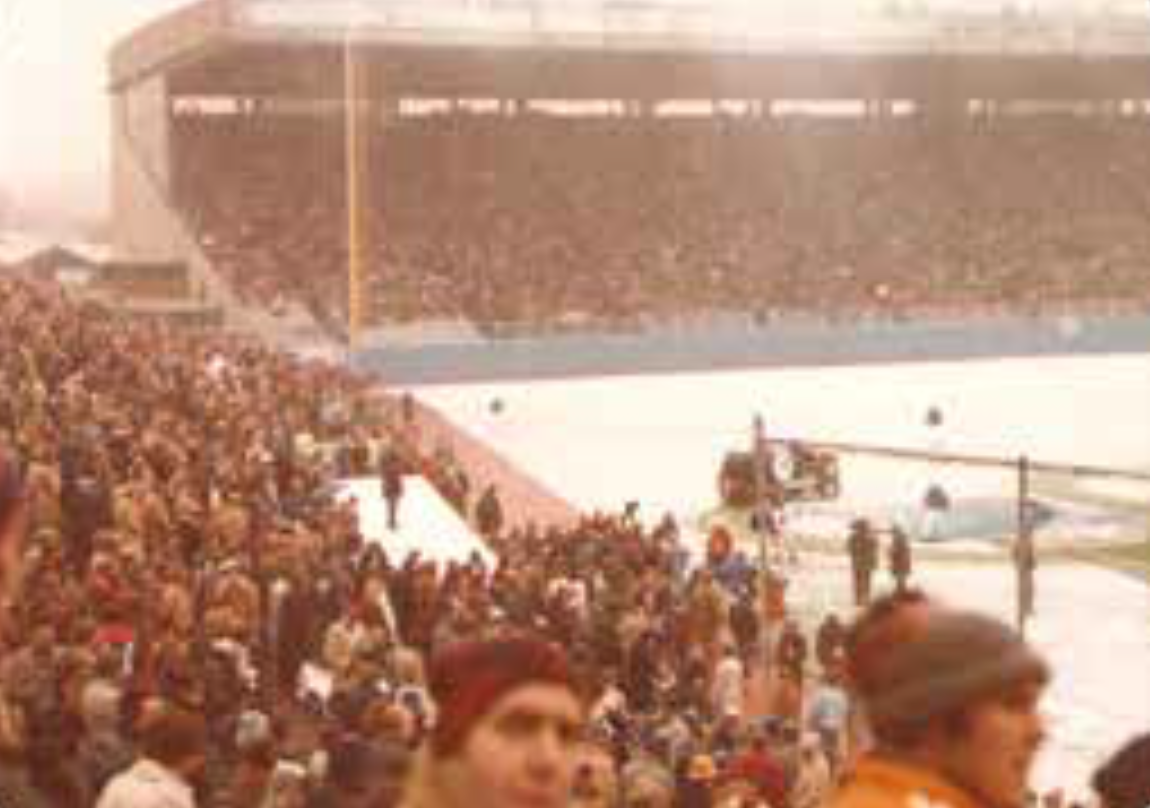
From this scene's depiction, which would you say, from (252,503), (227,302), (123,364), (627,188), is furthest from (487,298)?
(252,503)

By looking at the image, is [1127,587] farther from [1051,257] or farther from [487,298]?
[1051,257]

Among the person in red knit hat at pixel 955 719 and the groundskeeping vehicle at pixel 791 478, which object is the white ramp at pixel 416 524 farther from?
the person in red knit hat at pixel 955 719

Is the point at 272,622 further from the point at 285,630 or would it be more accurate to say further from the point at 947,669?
the point at 947,669

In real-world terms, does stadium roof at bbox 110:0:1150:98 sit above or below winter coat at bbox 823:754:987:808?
above

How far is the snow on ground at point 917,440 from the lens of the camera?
1752 centimetres

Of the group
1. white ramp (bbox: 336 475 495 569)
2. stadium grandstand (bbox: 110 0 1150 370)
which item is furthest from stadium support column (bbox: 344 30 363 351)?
white ramp (bbox: 336 475 495 569)

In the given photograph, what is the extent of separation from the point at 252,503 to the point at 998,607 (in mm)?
9088

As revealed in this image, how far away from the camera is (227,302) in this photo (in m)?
47.4

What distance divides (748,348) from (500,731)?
44894 millimetres

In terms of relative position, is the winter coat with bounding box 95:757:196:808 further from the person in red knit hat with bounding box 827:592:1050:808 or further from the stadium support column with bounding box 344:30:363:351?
the stadium support column with bounding box 344:30:363:351

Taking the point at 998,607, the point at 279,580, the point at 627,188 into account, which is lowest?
the point at 998,607

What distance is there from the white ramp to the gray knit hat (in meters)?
16.2

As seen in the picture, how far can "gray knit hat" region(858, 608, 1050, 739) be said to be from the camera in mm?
2584

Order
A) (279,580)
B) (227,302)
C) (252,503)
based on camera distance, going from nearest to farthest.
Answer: (279,580)
(252,503)
(227,302)
